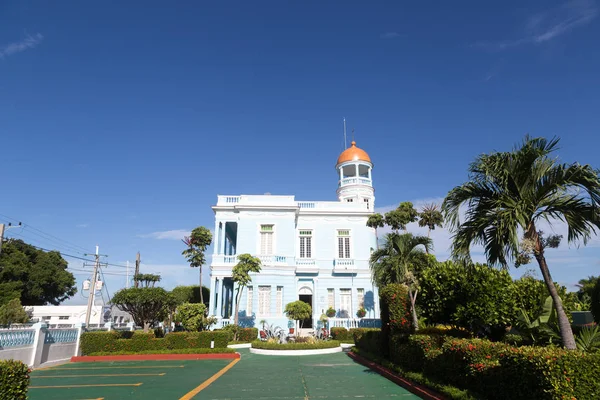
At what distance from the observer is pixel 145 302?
20188 millimetres

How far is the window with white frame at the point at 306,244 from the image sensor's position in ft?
94.6

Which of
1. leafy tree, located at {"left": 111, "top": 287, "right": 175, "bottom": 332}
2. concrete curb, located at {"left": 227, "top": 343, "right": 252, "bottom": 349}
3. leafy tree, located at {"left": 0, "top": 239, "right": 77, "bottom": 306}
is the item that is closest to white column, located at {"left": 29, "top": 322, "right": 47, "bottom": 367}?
leafy tree, located at {"left": 111, "top": 287, "right": 175, "bottom": 332}

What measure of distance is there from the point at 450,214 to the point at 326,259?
20.9 m

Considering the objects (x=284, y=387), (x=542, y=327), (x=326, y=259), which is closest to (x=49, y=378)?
(x=284, y=387)

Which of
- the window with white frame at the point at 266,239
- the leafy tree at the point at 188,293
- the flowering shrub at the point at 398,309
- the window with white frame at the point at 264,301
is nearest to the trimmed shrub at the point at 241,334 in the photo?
the window with white frame at the point at 264,301

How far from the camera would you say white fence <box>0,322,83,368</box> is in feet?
42.8

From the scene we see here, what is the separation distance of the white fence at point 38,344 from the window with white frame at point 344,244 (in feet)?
58.9

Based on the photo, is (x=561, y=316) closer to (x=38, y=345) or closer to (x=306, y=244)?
(x=38, y=345)

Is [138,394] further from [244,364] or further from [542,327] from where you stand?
[542,327]

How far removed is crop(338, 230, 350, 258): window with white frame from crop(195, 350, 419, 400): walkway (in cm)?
1334

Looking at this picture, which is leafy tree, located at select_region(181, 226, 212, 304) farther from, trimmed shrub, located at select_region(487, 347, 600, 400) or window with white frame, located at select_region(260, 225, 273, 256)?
trimmed shrub, located at select_region(487, 347, 600, 400)

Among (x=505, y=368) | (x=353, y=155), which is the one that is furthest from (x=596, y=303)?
(x=353, y=155)

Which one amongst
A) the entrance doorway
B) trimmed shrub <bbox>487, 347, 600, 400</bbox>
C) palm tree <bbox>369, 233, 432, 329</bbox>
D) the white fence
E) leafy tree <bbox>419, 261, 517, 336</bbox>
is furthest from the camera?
the entrance doorway

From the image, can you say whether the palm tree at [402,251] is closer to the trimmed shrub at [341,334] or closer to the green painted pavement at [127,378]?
the trimmed shrub at [341,334]
